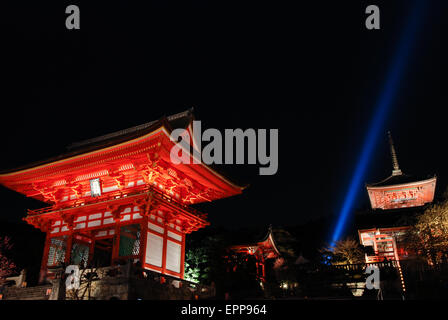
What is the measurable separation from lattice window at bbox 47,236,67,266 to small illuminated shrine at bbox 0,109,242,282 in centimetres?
6

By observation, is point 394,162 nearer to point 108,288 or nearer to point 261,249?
point 261,249

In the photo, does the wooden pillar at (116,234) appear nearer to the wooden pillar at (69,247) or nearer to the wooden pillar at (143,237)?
the wooden pillar at (143,237)

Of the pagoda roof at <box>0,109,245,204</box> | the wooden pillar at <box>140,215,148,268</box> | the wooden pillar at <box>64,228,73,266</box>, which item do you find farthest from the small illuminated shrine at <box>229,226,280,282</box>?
the wooden pillar at <box>64,228,73,266</box>

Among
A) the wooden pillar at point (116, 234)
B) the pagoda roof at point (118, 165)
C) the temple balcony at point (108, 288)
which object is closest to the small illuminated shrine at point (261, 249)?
the pagoda roof at point (118, 165)

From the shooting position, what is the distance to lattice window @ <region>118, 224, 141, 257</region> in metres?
22.2

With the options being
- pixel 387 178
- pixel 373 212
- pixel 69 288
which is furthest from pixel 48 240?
pixel 387 178

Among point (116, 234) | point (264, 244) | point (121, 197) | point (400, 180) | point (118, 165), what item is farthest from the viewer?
point (400, 180)

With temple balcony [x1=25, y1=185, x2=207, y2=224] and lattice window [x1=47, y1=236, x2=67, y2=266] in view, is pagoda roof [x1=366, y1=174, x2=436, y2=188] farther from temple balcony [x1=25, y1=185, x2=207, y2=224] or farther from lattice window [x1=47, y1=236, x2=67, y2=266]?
lattice window [x1=47, y1=236, x2=67, y2=266]

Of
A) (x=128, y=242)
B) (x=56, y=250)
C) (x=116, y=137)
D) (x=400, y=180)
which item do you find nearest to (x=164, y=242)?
(x=128, y=242)

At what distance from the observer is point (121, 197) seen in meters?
21.2

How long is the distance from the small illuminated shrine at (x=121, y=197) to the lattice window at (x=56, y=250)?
0.19 feet

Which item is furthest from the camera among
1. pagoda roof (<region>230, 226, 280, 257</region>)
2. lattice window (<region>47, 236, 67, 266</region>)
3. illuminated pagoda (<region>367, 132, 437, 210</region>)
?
illuminated pagoda (<region>367, 132, 437, 210</region>)

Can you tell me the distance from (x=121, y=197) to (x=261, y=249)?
62.7 feet
